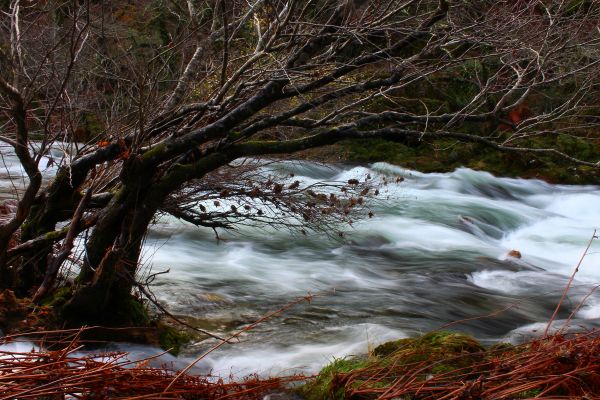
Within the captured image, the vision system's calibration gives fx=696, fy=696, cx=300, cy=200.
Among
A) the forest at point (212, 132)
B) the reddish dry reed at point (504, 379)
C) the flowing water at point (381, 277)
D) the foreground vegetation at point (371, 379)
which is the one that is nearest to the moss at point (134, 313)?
the forest at point (212, 132)

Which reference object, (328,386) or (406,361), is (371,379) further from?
(406,361)

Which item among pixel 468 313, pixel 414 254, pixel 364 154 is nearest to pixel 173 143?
pixel 468 313

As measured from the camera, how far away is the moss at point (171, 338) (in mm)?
5180

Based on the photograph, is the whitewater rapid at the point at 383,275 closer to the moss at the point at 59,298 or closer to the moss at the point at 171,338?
the moss at the point at 171,338

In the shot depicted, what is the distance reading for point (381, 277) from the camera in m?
8.05

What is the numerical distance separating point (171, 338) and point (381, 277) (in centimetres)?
335

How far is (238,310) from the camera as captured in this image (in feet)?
20.9

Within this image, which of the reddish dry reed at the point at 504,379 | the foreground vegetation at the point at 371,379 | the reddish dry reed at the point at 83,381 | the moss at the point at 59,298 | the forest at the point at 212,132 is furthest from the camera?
the moss at the point at 59,298

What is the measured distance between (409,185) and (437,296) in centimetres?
570

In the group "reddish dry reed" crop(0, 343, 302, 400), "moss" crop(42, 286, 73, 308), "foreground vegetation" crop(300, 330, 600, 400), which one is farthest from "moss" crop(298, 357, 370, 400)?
"moss" crop(42, 286, 73, 308)

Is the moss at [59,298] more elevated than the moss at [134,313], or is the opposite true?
the moss at [59,298]

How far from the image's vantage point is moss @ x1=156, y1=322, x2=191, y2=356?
5180 millimetres

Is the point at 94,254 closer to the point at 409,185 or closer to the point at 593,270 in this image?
the point at 593,270

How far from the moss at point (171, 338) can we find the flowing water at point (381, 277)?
11 centimetres
